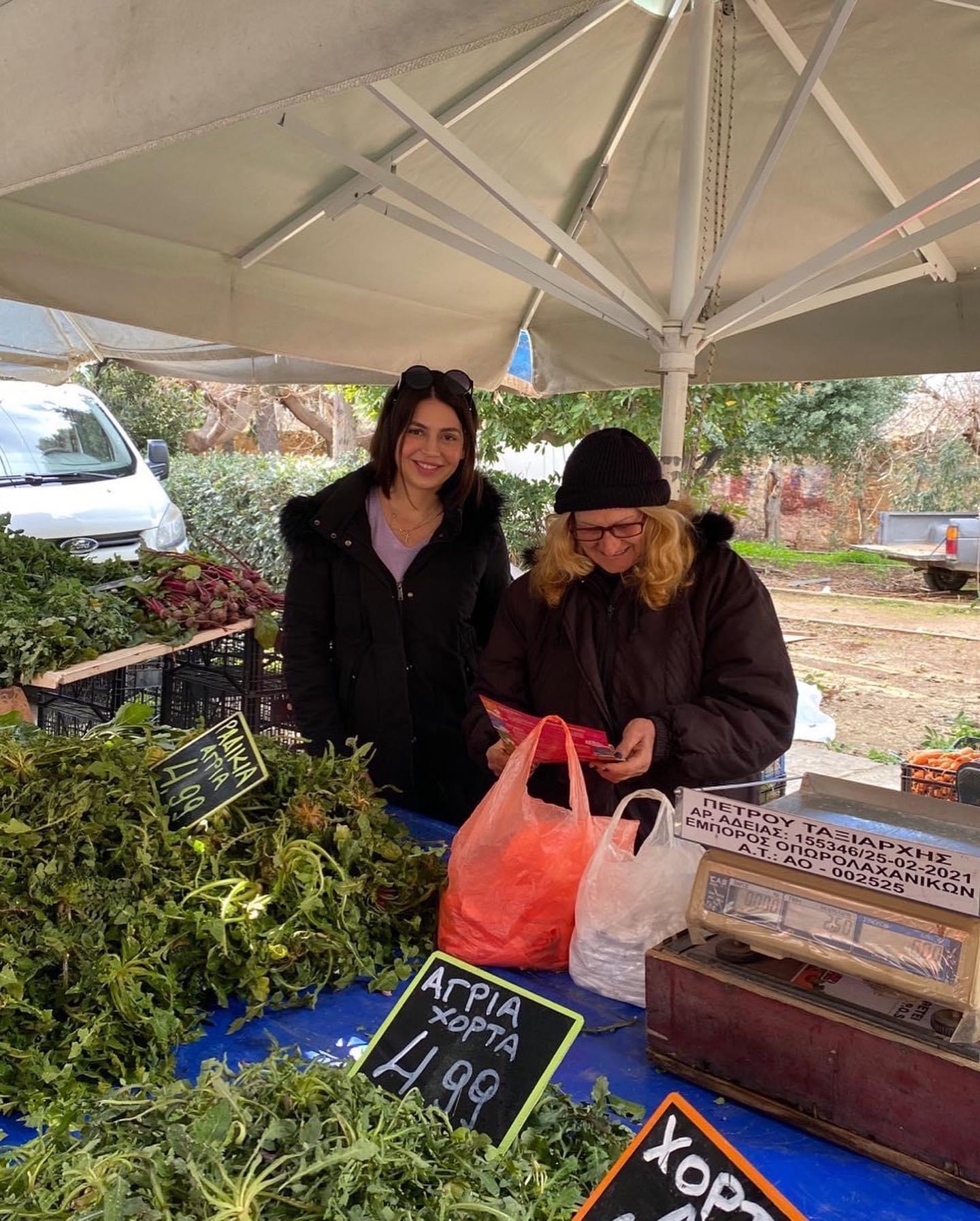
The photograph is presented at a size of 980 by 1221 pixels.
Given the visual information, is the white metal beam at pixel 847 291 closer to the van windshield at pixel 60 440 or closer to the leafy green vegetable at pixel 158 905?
the leafy green vegetable at pixel 158 905

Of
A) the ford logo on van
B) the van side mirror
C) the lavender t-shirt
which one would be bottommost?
the ford logo on van

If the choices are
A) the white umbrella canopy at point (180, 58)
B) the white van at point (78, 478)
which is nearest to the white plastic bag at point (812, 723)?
the white van at point (78, 478)

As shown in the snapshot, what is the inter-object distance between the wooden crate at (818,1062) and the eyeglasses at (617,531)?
3.22 feet

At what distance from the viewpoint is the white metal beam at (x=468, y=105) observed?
2768 millimetres

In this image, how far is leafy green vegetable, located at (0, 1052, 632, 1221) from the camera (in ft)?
3.11

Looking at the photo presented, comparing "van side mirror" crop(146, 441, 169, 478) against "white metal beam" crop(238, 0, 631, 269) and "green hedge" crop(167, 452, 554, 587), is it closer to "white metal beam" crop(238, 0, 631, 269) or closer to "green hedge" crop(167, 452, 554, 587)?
"white metal beam" crop(238, 0, 631, 269)

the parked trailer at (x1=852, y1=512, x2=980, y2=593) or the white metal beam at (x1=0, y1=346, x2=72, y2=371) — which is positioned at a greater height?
the white metal beam at (x1=0, y1=346, x2=72, y2=371)

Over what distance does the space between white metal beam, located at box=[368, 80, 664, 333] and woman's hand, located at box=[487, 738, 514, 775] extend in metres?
1.43

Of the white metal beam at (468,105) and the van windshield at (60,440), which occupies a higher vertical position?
the white metal beam at (468,105)

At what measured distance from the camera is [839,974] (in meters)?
1.30

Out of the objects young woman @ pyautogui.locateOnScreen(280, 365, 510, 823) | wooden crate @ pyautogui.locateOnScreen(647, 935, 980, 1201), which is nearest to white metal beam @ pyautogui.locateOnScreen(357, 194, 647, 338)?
young woman @ pyautogui.locateOnScreen(280, 365, 510, 823)

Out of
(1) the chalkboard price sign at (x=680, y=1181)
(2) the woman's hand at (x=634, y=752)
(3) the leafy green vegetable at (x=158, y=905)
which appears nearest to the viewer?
(1) the chalkboard price sign at (x=680, y=1181)

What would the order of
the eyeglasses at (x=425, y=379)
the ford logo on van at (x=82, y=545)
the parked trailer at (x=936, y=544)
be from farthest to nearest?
the parked trailer at (x=936, y=544), the ford logo on van at (x=82, y=545), the eyeglasses at (x=425, y=379)

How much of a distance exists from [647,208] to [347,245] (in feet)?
3.55
